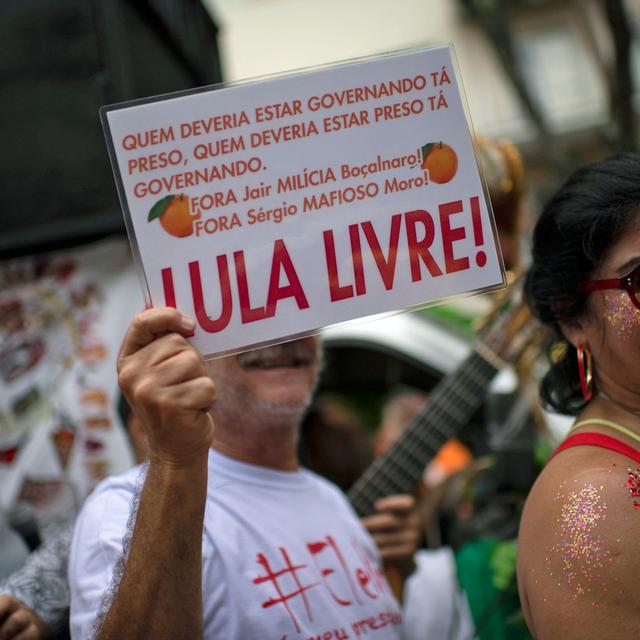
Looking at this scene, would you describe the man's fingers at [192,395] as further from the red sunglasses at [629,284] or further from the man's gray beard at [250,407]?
the red sunglasses at [629,284]

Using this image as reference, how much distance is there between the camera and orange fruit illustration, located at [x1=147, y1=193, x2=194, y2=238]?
1.35 meters

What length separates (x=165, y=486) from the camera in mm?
1261

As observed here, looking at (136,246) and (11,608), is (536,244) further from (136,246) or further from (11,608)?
(11,608)

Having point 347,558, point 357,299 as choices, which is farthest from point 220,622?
point 357,299

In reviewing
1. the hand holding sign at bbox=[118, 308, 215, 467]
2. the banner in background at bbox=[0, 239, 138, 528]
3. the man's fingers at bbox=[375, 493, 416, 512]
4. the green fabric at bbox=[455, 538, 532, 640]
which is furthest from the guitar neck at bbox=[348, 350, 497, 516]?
the hand holding sign at bbox=[118, 308, 215, 467]

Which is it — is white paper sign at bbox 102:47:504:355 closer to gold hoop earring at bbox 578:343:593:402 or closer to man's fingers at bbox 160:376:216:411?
man's fingers at bbox 160:376:216:411

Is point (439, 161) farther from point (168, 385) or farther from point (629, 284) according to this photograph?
point (168, 385)

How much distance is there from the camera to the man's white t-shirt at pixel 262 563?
4.83ft

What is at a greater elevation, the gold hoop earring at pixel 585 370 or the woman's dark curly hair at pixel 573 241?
the woman's dark curly hair at pixel 573 241

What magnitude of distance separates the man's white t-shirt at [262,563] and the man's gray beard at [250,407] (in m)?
0.10

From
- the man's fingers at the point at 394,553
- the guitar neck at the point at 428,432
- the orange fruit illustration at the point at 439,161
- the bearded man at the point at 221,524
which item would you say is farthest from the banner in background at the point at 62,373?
the orange fruit illustration at the point at 439,161

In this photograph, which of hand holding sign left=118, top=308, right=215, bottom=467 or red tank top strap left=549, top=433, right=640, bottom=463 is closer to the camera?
hand holding sign left=118, top=308, right=215, bottom=467

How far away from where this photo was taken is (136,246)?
1.34m

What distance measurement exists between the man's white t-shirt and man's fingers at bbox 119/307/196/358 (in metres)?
0.26
